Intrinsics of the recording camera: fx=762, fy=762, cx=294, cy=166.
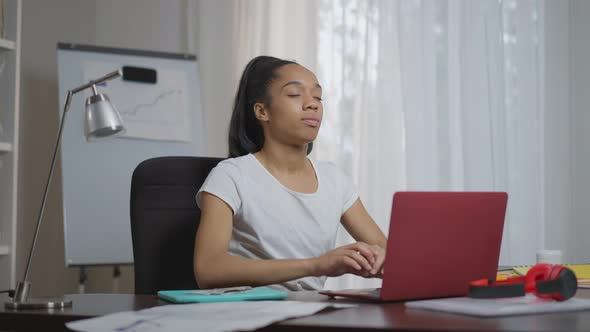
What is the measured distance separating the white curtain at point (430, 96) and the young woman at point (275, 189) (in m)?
1.03

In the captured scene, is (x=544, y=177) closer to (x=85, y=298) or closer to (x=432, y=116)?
(x=432, y=116)

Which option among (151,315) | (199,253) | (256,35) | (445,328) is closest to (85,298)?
(199,253)

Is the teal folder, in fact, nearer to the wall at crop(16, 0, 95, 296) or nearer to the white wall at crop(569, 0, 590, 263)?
the white wall at crop(569, 0, 590, 263)

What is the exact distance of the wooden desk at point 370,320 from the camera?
884mm

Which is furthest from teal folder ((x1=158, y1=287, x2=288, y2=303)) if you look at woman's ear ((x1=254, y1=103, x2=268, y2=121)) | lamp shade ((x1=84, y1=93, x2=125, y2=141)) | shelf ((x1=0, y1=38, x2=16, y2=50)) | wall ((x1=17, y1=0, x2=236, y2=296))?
wall ((x1=17, y1=0, x2=236, y2=296))

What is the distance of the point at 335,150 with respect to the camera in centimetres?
318

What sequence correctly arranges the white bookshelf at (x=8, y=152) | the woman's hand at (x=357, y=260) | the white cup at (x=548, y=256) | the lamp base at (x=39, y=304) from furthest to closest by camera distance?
1. the white bookshelf at (x=8, y=152)
2. the white cup at (x=548, y=256)
3. the woman's hand at (x=357, y=260)
4. the lamp base at (x=39, y=304)

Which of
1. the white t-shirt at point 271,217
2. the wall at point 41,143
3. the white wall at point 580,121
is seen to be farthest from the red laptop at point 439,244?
the wall at point 41,143

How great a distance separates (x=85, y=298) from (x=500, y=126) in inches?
76.2

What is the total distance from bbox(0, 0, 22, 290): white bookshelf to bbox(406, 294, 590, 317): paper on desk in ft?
7.09

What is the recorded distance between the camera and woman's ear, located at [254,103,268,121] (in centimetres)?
195

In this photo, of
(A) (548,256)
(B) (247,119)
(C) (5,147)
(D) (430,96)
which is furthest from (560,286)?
(C) (5,147)

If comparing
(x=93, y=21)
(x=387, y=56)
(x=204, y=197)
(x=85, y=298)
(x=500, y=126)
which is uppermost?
(x=93, y=21)

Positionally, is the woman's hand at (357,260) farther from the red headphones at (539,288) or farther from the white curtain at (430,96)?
the white curtain at (430,96)
